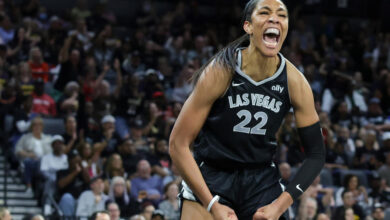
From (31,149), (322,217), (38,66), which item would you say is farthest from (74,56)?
(322,217)

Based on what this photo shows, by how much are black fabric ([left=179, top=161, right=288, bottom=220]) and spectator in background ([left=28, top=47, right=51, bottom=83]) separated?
25.6 ft

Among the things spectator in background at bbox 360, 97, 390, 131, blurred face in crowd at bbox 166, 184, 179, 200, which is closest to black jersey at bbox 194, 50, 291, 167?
blurred face in crowd at bbox 166, 184, 179, 200

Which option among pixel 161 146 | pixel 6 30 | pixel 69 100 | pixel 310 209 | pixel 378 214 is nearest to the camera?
pixel 310 209

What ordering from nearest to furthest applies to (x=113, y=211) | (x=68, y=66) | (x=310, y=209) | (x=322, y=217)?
1. (x=113, y=211)
2. (x=322, y=217)
3. (x=310, y=209)
4. (x=68, y=66)

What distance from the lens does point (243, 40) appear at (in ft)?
13.8

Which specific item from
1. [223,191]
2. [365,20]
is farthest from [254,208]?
[365,20]

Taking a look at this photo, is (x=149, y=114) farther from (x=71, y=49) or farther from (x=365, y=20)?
(x=365, y=20)

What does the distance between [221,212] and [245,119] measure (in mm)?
517

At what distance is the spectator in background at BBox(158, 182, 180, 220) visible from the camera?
30.3 feet

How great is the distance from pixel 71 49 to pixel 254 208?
8573 mm

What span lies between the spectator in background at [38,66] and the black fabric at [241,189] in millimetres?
7805

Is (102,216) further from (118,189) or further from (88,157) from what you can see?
(88,157)

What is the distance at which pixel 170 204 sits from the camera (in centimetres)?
931

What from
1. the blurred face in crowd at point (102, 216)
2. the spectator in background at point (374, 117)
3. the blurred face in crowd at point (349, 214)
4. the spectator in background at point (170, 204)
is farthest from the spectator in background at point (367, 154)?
the blurred face in crowd at point (102, 216)
